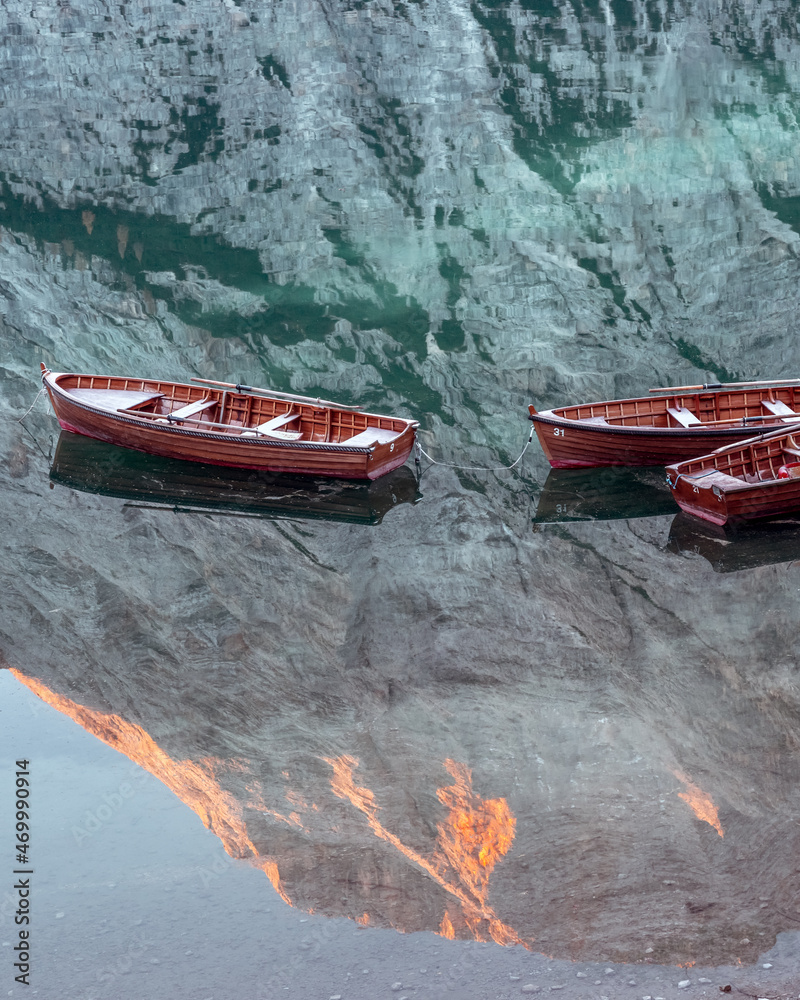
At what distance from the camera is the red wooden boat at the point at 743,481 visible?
18.6 metres

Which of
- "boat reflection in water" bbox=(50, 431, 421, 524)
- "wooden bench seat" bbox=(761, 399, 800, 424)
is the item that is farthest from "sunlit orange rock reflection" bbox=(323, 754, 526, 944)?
"wooden bench seat" bbox=(761, 399, 800, 424)

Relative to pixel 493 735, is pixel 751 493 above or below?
above

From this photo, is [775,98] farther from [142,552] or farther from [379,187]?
[142,552]

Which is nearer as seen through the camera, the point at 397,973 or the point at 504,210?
the point at 397,973

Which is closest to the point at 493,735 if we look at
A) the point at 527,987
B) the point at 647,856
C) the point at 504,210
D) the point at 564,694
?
the point at 564,694

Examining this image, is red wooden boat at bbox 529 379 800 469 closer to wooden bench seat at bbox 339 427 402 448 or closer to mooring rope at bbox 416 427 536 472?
mooring rope at bbox 416 427 536 472

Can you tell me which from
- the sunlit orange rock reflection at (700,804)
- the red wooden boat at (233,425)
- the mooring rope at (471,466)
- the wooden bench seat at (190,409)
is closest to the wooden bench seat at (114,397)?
the red wooden boat at (233,425)

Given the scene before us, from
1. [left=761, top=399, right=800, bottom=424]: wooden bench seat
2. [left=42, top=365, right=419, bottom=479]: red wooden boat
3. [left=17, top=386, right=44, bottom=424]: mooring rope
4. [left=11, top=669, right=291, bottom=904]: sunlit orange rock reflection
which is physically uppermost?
[left=761, top=399, right=800, bottom=424]: wooden bench seat

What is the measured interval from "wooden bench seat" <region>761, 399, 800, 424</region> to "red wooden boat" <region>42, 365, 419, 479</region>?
736 centimetres

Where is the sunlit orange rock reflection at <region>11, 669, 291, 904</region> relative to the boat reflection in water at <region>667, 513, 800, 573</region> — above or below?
below

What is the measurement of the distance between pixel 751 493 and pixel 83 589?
11.6m

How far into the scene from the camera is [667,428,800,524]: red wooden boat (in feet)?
61.0

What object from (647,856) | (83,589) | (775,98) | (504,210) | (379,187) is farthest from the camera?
(775,98)

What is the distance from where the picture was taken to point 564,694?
48.3 feet
